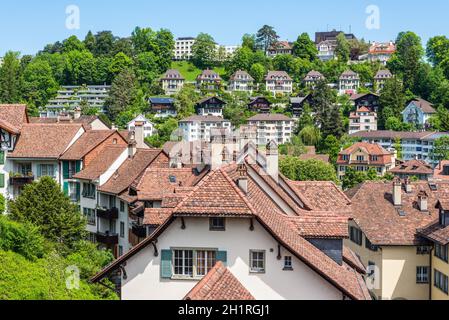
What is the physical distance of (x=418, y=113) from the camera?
166 metres

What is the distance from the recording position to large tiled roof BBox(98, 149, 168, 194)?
133 feet

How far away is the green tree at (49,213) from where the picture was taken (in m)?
33.5

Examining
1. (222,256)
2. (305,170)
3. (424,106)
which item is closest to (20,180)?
(222,256)

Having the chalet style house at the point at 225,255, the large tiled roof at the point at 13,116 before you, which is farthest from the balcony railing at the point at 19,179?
the chalet style house at the point at 225,255

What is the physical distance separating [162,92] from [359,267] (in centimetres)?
17836

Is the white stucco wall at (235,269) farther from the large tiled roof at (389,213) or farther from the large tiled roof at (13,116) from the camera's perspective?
the large tiled roof at (13,116)

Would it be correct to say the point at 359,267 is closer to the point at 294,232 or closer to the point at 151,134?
the point at 294,232

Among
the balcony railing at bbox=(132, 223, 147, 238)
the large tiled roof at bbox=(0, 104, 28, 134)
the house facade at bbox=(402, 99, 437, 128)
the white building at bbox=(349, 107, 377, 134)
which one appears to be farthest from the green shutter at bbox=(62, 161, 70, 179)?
the house facade at bbox=(402, 99, 437, 128)

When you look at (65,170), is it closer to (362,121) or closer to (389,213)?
(389,213)

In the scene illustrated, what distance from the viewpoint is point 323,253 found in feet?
65.5

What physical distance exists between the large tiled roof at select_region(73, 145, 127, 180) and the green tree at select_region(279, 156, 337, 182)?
132 ft

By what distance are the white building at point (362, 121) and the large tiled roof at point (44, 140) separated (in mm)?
124049
